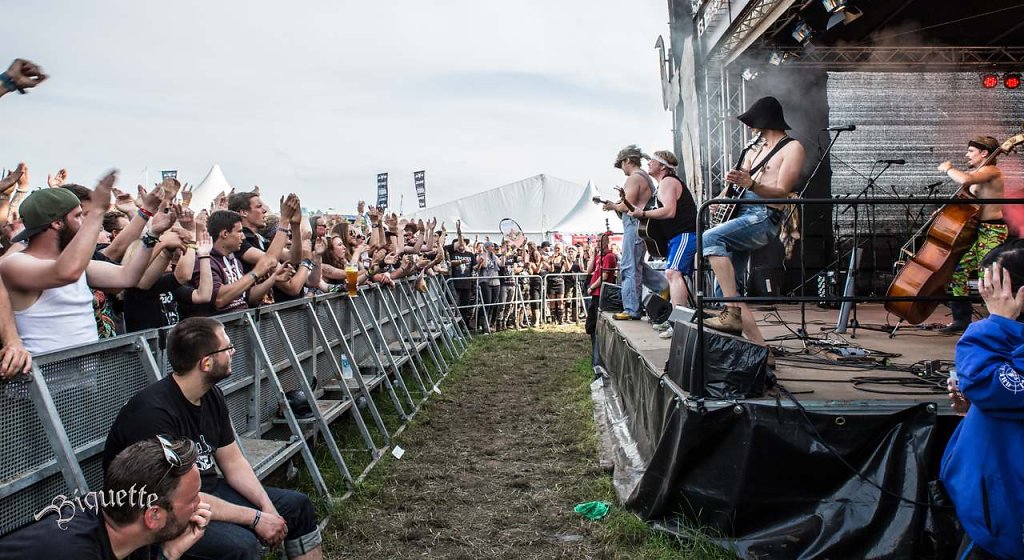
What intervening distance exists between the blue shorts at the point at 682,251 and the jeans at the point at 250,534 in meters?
Answer: 3.86

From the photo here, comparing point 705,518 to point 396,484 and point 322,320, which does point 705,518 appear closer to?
point 396,484

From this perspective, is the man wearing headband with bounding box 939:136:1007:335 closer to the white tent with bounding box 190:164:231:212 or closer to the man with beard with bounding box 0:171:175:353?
the man with beard with bounding box 0:171:175:353

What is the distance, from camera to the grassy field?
405cm

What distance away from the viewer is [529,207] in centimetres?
2886

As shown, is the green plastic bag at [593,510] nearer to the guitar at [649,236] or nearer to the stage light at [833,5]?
the guitar at [649,236]

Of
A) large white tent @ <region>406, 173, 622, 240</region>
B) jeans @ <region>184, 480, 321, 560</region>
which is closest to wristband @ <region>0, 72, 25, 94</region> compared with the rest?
jeans @ <region>184, 480, 321, 560</region>

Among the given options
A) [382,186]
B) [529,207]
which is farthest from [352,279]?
[529,207]

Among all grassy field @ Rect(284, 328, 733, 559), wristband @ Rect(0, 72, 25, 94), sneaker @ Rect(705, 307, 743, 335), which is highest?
wristband @ Rect(0, 72, 25, 94)

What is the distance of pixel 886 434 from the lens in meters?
Answer: 3.48

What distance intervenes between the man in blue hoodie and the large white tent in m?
Result: 25.7

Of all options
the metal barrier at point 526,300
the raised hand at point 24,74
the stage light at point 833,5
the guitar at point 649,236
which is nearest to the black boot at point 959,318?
the guitar at point 649,236

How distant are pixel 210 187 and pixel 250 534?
18.6m

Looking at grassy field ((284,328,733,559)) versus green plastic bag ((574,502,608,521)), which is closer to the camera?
grassy field ((284,328,733,559))

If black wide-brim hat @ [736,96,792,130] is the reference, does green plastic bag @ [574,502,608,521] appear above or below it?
below
